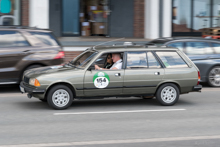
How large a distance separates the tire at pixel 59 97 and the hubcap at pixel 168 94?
7.07ft

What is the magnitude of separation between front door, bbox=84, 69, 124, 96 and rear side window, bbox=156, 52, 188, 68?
1073mm

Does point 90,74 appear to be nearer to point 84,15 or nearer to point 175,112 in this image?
point 175,112

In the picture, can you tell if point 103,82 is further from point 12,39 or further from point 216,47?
point 216,47

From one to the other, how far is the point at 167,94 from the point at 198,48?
3999mm

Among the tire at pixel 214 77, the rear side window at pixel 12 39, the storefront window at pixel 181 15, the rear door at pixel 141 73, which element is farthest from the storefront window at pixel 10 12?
the rear door at pixel 141 73

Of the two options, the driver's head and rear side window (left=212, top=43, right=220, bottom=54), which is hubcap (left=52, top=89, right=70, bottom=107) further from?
rear side window (left=212, top=43, right=220, bottom=54)

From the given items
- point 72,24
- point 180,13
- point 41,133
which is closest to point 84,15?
point 72,24

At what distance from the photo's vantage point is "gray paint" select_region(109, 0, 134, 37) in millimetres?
20531

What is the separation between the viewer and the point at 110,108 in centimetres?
924

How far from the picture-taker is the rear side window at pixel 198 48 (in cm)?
1288

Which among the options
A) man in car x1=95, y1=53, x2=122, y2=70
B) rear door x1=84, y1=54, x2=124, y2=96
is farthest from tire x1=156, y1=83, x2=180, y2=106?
man in car x1=95, y1=53, x2=122, y2=70

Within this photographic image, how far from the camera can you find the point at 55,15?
20.0 metres

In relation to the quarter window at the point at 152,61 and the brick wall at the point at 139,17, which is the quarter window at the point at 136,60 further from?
the brick wall at the point at 139,17

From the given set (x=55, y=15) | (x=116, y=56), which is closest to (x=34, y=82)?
(x=116, y=56)
